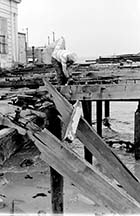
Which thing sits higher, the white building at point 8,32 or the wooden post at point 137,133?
the white building at point 8,32

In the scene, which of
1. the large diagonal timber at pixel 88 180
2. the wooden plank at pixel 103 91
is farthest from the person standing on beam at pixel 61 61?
the large diagonal timber at pixel 88 180

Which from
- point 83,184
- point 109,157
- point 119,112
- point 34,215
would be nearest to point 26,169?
point 34,215

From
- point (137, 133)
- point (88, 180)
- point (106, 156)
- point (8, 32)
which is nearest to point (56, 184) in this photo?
point (106, 156)

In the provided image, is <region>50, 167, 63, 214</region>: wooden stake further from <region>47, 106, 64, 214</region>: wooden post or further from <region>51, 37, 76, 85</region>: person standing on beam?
<region>51, 37, 76, 85</region>: person standing on beam

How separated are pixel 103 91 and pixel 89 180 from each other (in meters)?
3.69

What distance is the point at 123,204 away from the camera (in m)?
3.07

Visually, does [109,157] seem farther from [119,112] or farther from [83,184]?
[119,112]

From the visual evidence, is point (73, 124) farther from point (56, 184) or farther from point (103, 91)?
point (103, 91)

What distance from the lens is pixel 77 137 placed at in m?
3.98

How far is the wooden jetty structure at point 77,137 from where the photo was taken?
10.1 ft

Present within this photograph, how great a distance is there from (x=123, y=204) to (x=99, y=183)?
0.88 ft

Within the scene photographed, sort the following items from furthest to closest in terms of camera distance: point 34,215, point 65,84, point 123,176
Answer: point 65,84 < point 34,215 < point 123,176

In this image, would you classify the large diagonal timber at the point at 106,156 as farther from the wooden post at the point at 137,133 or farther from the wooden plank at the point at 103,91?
the wooden post at the point at 137,133

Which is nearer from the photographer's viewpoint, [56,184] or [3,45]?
[56,184]
